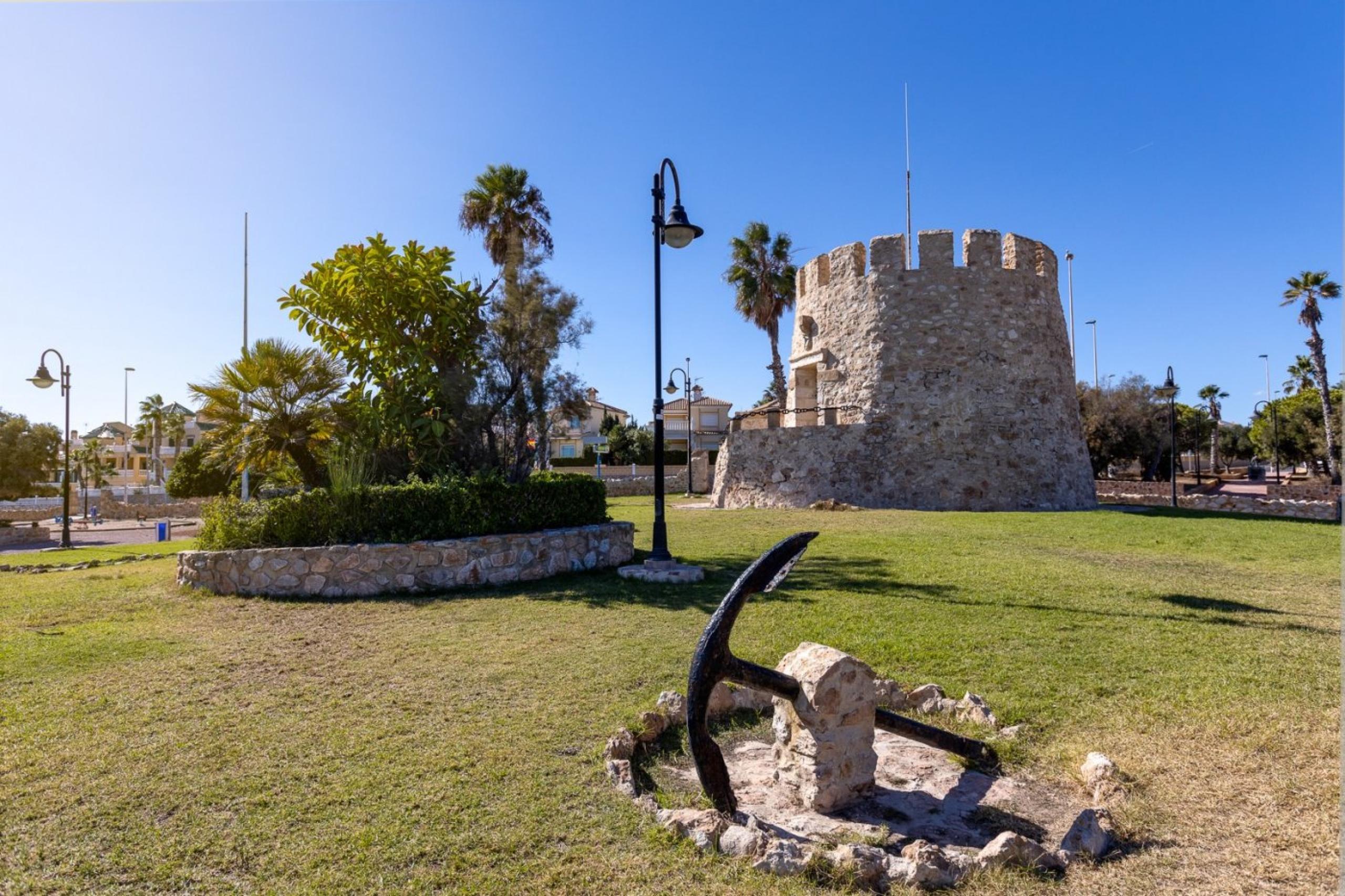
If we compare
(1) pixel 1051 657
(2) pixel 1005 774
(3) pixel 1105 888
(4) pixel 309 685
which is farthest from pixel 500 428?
(3) pixel 1105 888

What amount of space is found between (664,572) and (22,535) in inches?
959

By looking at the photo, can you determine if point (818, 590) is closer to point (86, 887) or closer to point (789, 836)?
point (789, 836)

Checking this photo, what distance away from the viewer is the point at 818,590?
8.06m

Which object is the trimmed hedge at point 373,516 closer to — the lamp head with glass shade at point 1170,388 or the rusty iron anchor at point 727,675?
the rusty iron anchor at point 727,675

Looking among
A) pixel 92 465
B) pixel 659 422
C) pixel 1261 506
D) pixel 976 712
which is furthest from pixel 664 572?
pixel 92 465

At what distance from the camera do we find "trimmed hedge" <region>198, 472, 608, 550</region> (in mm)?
9047

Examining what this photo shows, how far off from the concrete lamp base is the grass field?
309 mm

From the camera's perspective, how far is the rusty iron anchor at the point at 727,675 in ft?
9.49


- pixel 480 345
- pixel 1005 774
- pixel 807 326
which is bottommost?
pixel 1005 774

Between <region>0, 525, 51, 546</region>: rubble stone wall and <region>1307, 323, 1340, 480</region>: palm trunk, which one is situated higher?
<region>1307, 323, 1340, 480</region>: palm trunk

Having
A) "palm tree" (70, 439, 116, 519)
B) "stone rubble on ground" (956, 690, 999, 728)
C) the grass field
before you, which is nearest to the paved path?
"palm tree" (70, 439, 116, 519)

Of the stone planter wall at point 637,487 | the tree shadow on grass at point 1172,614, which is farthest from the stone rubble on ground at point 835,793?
the stone planter wall at point 637,487

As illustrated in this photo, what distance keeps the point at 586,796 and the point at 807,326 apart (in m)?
20.2

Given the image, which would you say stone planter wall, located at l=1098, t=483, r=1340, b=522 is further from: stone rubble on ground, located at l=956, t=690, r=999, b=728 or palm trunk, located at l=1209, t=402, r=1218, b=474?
palm trunk, located at l=1209, t=402, r=1218, b=474
